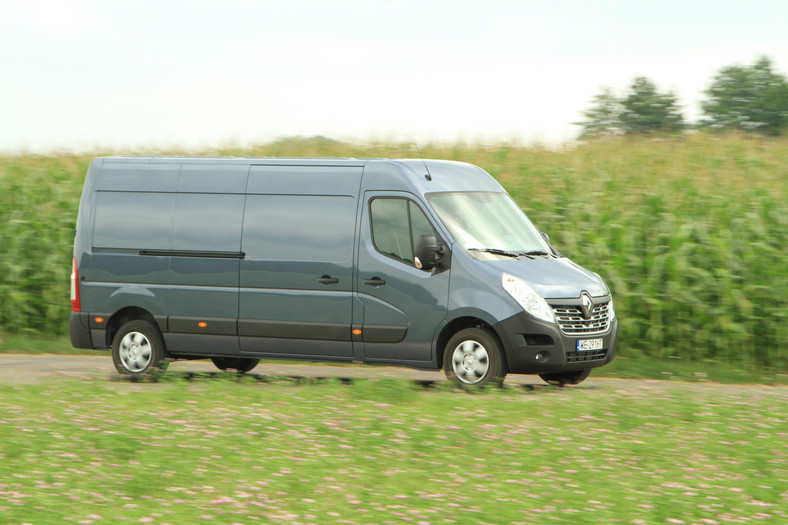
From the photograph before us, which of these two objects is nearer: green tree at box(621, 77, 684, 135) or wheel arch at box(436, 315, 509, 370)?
wheel arch at box(436, 315, 509, 370)

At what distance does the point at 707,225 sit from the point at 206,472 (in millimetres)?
10242

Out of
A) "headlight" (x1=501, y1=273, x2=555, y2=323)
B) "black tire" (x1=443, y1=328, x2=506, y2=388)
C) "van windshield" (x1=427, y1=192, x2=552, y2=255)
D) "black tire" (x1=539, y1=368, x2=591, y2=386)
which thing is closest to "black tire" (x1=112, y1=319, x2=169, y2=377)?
"black tire" (x1=443, y1=328, x2=506, y2=388)

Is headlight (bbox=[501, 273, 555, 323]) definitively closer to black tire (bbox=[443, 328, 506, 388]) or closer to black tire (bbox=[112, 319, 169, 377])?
black tire (bbox=[443, 328, 506, 388])

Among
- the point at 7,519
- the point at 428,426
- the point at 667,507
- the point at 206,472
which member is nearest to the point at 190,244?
the point at 428,426

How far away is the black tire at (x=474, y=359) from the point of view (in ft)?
34.8

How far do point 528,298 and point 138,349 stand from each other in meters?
4.61

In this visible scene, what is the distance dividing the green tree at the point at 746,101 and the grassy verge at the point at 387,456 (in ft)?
72.0

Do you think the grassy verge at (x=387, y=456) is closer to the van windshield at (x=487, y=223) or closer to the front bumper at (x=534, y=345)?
the front bumper at (x=534, y=345)

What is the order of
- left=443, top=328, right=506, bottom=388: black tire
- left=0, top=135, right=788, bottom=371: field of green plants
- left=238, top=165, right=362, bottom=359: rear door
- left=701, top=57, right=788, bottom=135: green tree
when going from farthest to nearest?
left=701, top=57, right=788, bottom=135: green tree, left=0, top=135, right=788, bottom=371: field of green plants, left=238, top=165, right=362, bottom=359: rear door, left=443, top=328, right=506, bottom=388: black tire

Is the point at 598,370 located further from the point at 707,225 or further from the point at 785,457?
the point at 785,457

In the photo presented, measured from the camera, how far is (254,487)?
21.4ft

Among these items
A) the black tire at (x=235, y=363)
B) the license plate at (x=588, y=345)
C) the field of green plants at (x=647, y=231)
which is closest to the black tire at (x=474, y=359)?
the license plate at (x=588, y=345)

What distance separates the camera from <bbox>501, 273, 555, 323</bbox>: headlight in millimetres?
10484

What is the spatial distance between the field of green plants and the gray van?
126 inches
